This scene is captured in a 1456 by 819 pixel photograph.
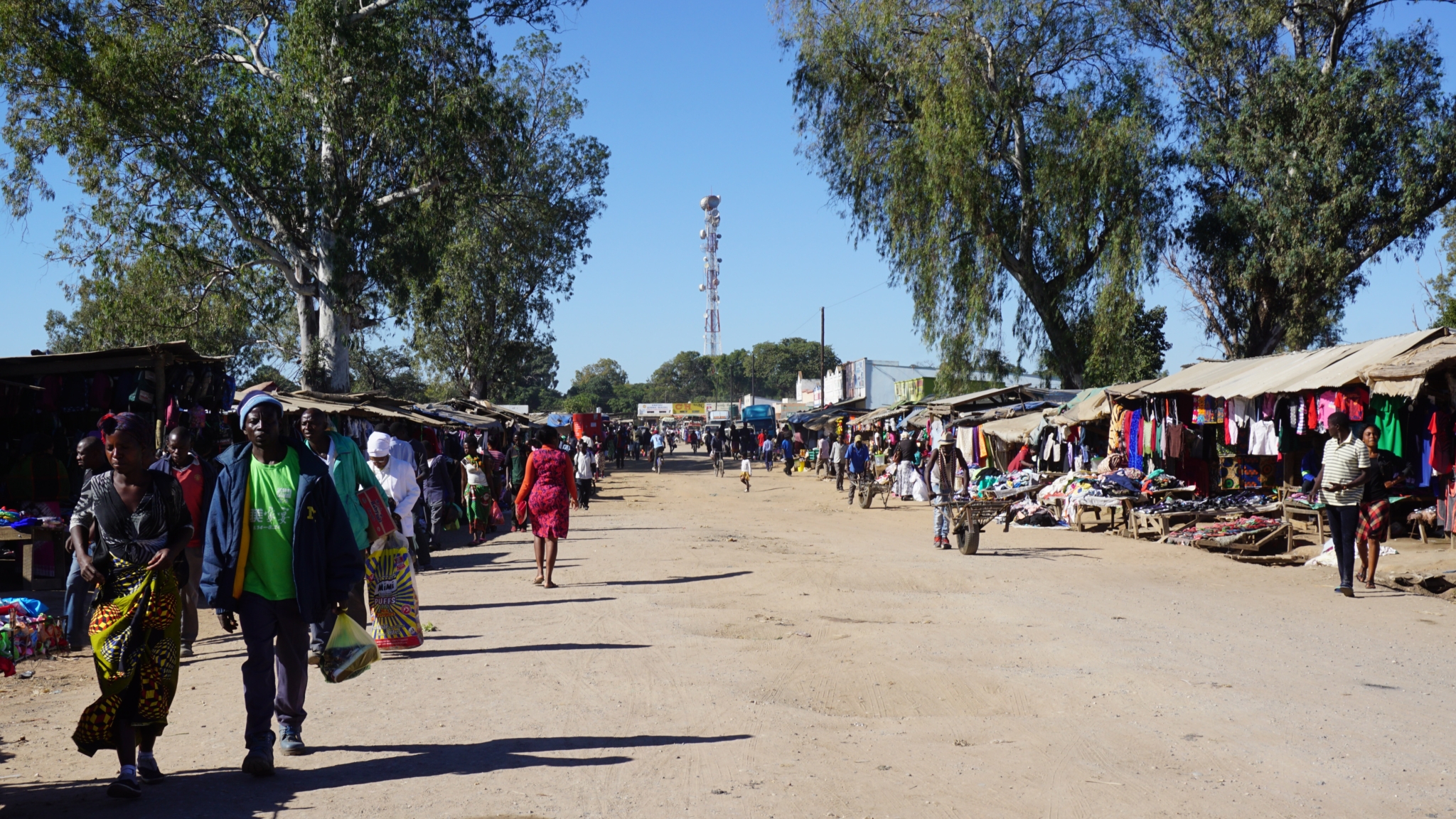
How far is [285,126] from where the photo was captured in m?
22.4

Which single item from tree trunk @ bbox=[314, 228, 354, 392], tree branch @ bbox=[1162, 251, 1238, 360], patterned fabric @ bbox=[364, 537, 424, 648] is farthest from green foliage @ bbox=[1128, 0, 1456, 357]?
patterned fabric @ bbox=[364, 537, 424, 648]

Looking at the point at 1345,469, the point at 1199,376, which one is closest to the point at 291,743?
the point at 1345,469

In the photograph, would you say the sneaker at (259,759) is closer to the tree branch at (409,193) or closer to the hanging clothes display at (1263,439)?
the hanging clothes display at (1263,439)

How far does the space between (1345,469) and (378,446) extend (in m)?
8.56

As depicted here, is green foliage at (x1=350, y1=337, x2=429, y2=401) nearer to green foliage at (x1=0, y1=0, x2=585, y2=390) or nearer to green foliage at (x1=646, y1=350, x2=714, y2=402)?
green foliage at (x1=0, y1=0, x2=585, y2=390)

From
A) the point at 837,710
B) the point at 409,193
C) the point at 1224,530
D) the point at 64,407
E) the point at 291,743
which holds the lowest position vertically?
the point at 837,710

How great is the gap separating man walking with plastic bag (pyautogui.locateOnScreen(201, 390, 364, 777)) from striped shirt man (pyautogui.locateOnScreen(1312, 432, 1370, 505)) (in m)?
8.98

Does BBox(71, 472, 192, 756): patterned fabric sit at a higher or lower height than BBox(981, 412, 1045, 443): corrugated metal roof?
lower

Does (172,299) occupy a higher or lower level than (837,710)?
higher

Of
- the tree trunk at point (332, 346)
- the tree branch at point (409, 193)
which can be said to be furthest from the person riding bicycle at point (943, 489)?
the tree trunk at point (332, 346)

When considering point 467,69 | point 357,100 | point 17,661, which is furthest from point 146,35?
point 17,661

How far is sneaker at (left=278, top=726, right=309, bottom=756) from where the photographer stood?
5.20 meters

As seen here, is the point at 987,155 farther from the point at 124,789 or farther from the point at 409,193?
the point at 124,789

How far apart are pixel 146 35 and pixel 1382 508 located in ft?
73.0
